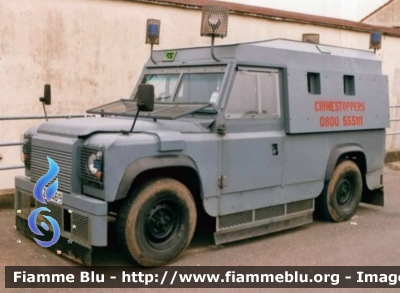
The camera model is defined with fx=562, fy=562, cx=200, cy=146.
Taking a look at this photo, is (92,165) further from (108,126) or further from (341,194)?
(341,194)

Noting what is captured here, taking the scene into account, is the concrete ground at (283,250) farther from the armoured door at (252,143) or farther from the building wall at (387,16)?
the building wall at (387,16)

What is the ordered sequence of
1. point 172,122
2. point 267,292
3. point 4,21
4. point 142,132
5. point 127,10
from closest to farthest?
point 267,292 → point 142,132 → point 172,122 → point 4,21 → point 127,10

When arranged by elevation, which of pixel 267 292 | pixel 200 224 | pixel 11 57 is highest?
pixel 11 57

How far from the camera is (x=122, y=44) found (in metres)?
9.52

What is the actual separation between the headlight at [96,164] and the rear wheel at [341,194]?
3515 millimetres

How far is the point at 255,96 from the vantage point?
21.6ft

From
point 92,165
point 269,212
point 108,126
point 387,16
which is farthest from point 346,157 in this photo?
point 387,16

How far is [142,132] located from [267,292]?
1.96 metres

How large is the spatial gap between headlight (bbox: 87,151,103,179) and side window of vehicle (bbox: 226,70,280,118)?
5.57 feet

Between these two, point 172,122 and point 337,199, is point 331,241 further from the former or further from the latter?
point 172,122

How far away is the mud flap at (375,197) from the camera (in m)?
8.38

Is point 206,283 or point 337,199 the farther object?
point 337,199

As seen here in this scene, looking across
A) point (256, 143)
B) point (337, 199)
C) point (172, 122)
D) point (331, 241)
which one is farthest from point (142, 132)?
point (337, 199)
